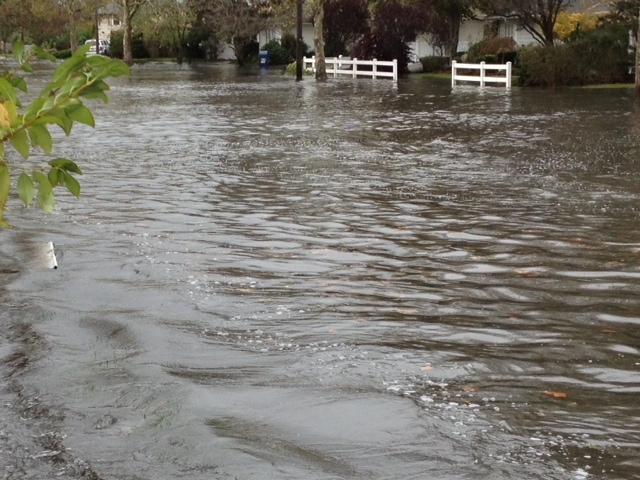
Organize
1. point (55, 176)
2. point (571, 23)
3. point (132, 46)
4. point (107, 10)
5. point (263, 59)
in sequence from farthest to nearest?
point (107, 10) → point (132, 46) → point (263, 59) → point (571, 23) → point (55, 176)

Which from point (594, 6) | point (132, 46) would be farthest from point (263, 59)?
point (594, 6)

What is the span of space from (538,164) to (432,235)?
251 inches

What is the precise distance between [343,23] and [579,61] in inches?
1131

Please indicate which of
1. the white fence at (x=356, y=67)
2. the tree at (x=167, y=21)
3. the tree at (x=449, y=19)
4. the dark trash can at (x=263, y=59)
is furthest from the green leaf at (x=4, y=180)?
the tree at (x=167, y=21)

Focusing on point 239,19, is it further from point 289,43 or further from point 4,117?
point 4,117

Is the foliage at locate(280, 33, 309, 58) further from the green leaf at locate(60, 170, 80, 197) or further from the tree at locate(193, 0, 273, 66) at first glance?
the green leaf at locate(60, 170, 80, 197)

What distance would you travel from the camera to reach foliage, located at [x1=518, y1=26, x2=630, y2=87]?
4059 centimetres

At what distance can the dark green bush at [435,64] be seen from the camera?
56.1 m

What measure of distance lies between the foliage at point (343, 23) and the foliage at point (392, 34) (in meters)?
9.79

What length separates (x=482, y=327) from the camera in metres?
6.94

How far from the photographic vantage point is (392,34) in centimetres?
5453

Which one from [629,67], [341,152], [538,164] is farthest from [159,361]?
[629,67]

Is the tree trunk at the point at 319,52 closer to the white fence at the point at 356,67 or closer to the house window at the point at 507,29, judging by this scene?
the white fence at the point at 356,67

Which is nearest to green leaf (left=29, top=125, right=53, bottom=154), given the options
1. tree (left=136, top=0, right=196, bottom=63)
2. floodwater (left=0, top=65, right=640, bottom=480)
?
Answer: floodwater (left=0, top=65, right=640, bottom=480)
